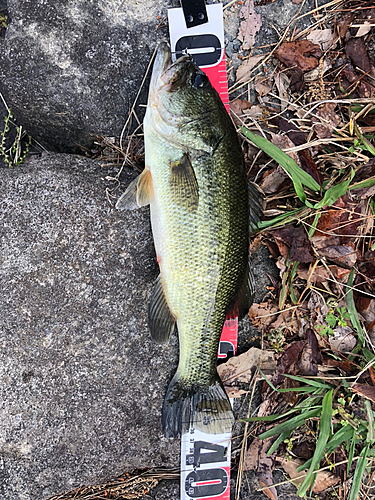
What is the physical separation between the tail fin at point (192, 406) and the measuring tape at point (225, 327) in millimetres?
189

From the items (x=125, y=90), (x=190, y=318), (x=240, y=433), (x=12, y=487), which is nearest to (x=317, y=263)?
(x=190, y=318)

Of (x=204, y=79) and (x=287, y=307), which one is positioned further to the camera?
(x=287, y=307)

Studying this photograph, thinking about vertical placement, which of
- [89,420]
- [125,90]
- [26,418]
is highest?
[125,90]

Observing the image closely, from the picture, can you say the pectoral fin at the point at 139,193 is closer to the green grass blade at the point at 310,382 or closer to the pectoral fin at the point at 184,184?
the pectoral fin at the point at 184,184

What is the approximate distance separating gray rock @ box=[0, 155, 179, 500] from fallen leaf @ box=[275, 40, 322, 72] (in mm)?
1710

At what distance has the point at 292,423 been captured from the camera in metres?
2.87

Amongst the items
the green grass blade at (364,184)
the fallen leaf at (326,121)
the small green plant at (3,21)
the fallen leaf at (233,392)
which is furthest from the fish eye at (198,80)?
the fallen leaf at (233,392)

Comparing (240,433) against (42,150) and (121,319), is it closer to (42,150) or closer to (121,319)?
(121,319)

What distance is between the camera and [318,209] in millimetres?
2859

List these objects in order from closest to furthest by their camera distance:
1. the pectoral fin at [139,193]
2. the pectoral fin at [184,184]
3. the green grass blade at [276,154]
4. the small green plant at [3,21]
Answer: the pectoral fin at [184,184] → the pectoral fin at [139,193] → the green grass blade at [276,154] → the small green plant at [3,21]

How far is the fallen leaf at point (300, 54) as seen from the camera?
2.92 metres

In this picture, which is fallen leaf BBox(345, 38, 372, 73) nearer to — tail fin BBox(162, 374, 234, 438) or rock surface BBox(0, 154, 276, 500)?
rock surface BBox(0, 154, 276, 500)

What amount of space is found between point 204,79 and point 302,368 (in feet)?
7.66

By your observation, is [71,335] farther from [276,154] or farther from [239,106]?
[239,106]
